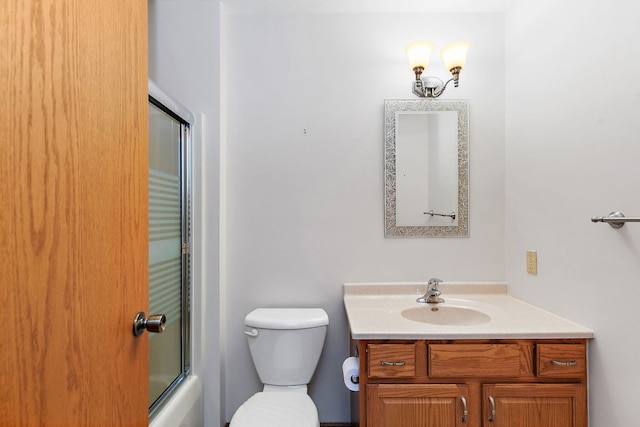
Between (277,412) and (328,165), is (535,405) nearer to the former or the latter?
(277,412)

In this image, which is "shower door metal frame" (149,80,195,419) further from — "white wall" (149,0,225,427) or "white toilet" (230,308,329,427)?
"white toilet" (230,308,329,427)

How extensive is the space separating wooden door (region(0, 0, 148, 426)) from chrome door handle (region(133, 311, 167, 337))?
0.02 metres

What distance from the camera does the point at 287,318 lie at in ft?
5.64

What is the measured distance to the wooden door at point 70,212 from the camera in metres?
0.48

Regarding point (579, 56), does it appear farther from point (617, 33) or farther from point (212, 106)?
point (212, 106)

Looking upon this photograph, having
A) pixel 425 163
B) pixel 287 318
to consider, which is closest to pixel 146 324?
pixel 287 318

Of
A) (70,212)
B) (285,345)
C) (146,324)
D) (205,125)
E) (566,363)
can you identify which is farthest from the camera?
(205,125)

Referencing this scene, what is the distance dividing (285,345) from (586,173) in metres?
1.50

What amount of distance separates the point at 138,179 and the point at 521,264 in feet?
5.85

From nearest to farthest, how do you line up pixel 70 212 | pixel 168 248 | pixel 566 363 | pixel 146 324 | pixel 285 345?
pixel 70 212 < pixel 146 324 < pixel 566 363 < pixel 168 248 < pixel 285 345

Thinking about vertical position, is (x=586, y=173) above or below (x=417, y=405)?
above

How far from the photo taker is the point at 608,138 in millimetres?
1204

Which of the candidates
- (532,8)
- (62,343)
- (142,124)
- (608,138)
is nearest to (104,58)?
(142,124)

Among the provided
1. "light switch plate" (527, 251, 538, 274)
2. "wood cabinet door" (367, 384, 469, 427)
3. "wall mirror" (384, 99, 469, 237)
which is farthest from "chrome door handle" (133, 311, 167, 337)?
"light switch plate" (527, 251, 538, 274)
